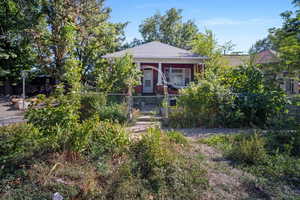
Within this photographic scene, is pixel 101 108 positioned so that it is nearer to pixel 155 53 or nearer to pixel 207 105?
pixel 207 105

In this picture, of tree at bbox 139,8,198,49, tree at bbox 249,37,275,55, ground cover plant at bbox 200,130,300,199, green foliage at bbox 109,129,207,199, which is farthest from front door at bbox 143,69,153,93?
tree at bbox 139,8,198,49

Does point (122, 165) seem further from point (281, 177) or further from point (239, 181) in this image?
point (281, 177)

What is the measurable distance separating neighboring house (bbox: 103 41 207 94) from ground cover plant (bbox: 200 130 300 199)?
8812mm

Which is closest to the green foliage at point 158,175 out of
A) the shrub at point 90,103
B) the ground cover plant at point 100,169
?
the ground cover plant at point 100,169

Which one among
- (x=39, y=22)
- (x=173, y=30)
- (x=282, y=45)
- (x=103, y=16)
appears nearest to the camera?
(x=282, y=45)

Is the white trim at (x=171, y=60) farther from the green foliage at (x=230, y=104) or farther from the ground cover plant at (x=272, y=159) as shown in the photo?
the ground cover plant at (x=272, y=159)

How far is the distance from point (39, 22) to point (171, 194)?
15661 mm

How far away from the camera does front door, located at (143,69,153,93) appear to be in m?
15.3

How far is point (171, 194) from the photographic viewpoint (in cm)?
328

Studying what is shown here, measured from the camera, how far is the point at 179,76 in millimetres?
15766

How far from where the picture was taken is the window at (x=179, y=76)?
612 inches

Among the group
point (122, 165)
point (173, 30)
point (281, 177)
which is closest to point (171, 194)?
point (122, 165)

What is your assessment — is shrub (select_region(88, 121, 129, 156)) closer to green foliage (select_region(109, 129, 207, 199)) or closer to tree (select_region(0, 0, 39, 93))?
green foliage (select_region(109, 129, 207, 199))

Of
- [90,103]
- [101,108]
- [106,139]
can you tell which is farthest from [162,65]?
[106,139]
